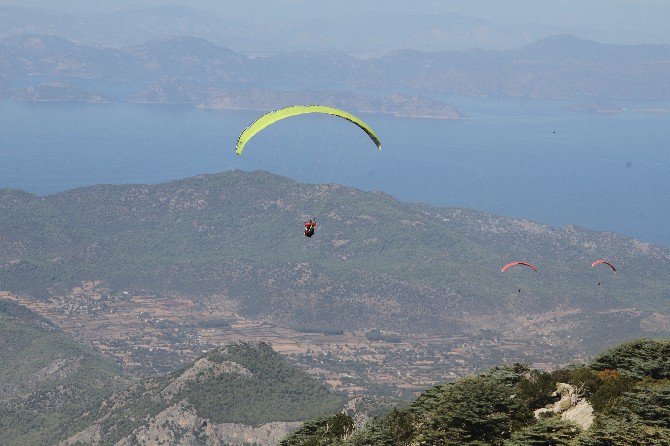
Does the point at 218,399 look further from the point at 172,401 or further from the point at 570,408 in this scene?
the point at 570,408

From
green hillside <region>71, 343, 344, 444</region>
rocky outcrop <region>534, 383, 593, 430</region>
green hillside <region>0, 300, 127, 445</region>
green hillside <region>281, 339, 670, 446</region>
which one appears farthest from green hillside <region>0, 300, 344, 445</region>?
rocky outcrop <region>534, 383, 593, 430</region>

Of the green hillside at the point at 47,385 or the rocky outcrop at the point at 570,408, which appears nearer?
the rocky outcrop at the point at 570,408

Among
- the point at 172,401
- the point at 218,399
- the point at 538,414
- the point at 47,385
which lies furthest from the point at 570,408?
the point at 47,385

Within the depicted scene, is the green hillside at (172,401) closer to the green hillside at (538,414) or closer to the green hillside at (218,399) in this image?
the green hillside at (218,399)

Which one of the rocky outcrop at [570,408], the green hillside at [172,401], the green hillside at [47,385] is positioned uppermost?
the rocky outcrop at [570,408]

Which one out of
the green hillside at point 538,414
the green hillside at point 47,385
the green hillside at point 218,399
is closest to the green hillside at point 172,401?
the green hillside at point 218,399

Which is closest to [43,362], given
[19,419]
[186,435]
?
[19,419]
